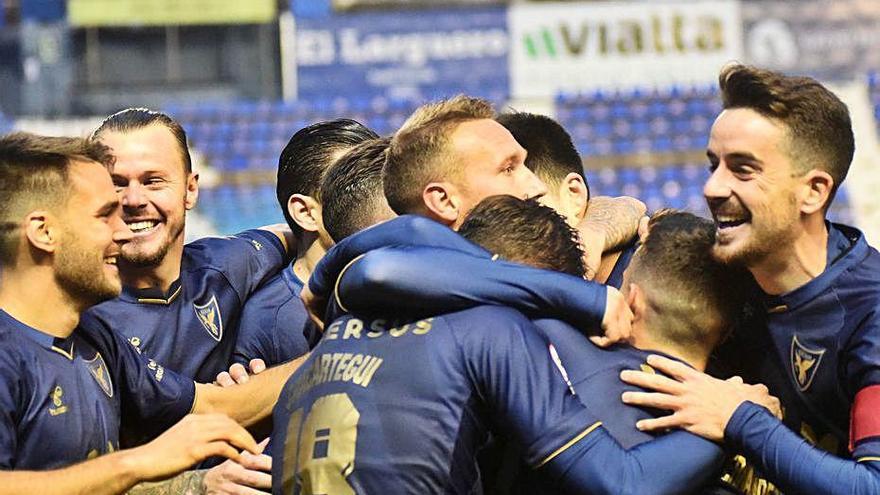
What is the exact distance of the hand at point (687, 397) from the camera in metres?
3.83

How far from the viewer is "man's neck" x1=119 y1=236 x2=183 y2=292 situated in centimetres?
546

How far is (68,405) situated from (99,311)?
126cm

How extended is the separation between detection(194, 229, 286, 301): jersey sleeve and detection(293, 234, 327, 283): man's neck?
0.17 metres

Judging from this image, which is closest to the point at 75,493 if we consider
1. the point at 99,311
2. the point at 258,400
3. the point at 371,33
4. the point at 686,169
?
the point at 258,400

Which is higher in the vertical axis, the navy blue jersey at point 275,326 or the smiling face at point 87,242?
the smiling face at point 87,242

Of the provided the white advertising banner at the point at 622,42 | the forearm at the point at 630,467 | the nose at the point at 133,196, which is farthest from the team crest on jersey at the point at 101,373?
the white advertising banner at the point at 622,42

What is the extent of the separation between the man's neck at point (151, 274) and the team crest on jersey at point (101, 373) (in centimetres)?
107

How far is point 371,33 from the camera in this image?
2353cm

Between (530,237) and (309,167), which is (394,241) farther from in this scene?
→ (309,167)

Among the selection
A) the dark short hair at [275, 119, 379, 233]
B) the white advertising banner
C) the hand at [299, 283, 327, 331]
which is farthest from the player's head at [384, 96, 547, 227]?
the white advertising banner

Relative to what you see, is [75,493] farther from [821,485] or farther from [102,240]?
[821,485]

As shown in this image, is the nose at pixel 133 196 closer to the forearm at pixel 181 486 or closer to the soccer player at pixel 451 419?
the forearm at pixel 181 486

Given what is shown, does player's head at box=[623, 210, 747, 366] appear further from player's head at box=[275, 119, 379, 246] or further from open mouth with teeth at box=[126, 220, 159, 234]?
open mouth with teeth at box=[126, 220, 159, 234]

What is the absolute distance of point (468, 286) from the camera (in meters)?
3.76
